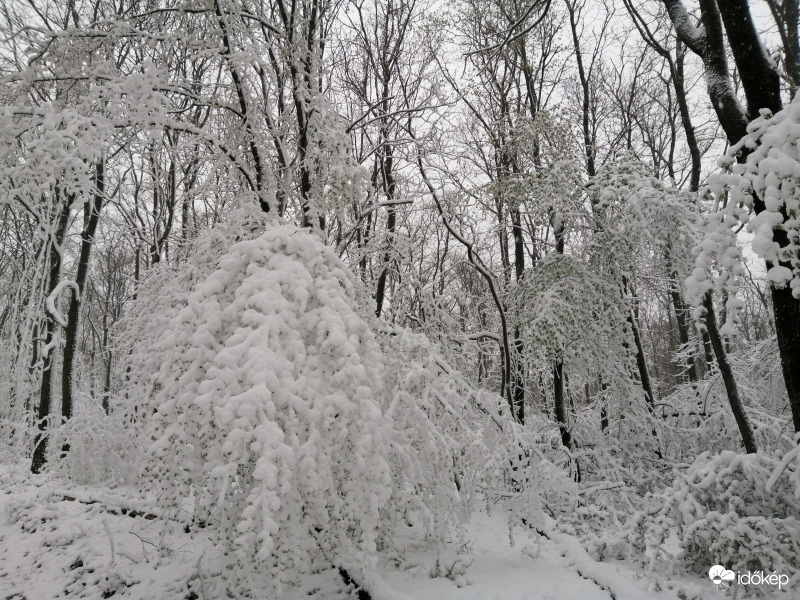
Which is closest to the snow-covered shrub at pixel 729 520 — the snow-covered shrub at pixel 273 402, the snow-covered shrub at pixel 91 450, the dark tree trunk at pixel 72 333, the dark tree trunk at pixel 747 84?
the dark tree trunk at pixel 747 84

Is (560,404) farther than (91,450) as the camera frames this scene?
Yes

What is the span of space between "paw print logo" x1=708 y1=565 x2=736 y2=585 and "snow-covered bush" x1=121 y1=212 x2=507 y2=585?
94.7 inches

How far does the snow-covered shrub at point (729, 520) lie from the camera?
3715mm

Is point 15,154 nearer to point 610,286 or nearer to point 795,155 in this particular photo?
point 795,155

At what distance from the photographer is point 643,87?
13.6 metres

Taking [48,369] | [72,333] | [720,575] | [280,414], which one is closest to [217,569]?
[280,414]

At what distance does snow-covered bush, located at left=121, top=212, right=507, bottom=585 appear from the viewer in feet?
8.65

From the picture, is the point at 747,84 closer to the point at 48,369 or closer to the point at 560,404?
the point at 560,404

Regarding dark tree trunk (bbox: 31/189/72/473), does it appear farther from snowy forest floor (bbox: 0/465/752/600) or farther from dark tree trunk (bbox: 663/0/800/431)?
dark tree trunk (bbox: 663/0/800/431)

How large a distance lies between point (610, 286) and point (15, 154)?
25.4 feet

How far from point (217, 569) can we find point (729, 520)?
445cm

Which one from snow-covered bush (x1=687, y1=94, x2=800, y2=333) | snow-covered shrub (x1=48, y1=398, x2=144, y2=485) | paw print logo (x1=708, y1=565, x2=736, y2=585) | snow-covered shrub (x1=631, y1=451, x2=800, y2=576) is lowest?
paw print logo (x1=708, y1=565, x2=736, y2=585)

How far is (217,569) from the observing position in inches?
164

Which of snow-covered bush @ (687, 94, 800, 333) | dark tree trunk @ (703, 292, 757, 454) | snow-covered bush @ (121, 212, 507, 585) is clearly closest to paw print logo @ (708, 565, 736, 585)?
dark tree trunk @ (703, 292, 757, 454)
